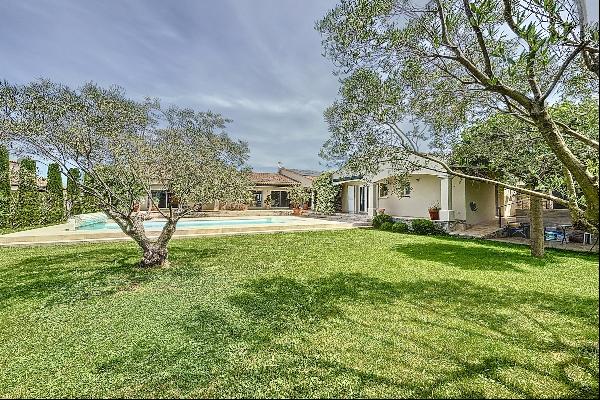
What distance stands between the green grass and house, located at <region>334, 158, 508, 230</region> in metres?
10.5

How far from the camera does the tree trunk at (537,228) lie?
13.0 meters

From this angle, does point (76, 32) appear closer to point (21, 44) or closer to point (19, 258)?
point (21, 44)

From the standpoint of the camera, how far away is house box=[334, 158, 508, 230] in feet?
73.3

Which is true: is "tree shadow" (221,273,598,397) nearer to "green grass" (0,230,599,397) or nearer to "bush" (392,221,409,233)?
"green grass" (0,230,599,397)

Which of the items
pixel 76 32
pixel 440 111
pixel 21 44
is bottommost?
pixel 440 111

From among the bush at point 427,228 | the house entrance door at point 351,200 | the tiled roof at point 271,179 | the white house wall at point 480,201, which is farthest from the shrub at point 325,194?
the white house wall at point 480,201

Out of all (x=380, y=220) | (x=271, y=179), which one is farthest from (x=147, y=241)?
(x=271, y=179)

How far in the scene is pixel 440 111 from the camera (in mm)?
8227

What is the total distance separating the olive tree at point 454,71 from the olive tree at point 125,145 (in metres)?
5.06

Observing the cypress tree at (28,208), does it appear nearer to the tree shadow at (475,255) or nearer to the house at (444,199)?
the house at (444,199)

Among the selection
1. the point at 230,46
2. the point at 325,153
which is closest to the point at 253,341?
the point at 325,153

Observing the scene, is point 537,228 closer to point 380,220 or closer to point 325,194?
point 380,220

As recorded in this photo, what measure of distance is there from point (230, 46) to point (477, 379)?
1547 centimetres

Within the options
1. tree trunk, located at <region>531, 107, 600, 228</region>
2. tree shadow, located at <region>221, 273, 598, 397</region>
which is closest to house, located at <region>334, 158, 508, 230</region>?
tree shadow, located at <region>221, 273, 598, 397</region>
